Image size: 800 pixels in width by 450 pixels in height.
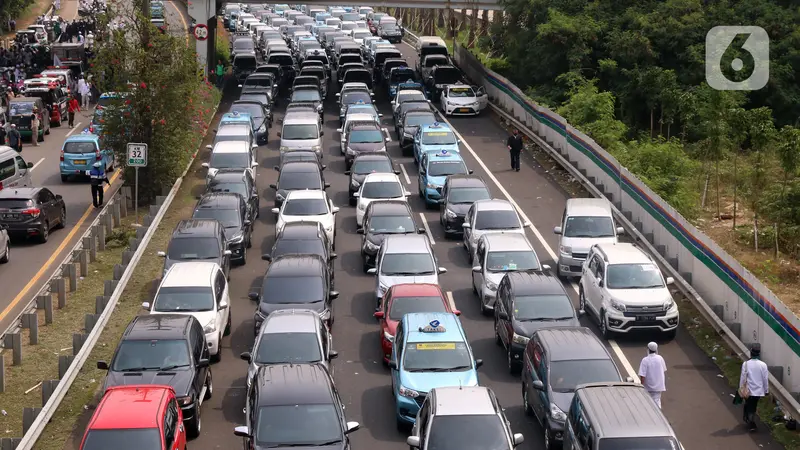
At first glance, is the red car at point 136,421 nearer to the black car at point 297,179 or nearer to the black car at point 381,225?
the black car at point 381,225

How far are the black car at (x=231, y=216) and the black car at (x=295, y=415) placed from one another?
1176 centimetres

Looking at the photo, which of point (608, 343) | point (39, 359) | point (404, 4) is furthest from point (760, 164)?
point (404, 4)

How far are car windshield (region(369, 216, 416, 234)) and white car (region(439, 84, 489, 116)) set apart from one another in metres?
21.3

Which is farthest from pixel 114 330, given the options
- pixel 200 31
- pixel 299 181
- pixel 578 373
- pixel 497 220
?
pixel 200 31

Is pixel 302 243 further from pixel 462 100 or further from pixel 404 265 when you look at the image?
pixel 462 100

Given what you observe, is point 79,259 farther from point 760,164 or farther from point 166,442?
point 760,164

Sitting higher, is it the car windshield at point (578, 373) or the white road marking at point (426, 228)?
the car windshield at point (578, 373)

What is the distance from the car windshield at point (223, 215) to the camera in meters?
30.5

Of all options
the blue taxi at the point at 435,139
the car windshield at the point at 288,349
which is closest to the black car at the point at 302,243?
the car windshield at the point at 288,349

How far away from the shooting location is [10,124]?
157ft

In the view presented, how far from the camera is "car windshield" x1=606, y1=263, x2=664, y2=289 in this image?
80.7ft

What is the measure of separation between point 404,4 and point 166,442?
5393 cm

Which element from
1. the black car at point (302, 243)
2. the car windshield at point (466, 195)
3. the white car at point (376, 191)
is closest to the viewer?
the black car at point (302, 243)

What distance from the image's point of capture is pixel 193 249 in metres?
27.6
